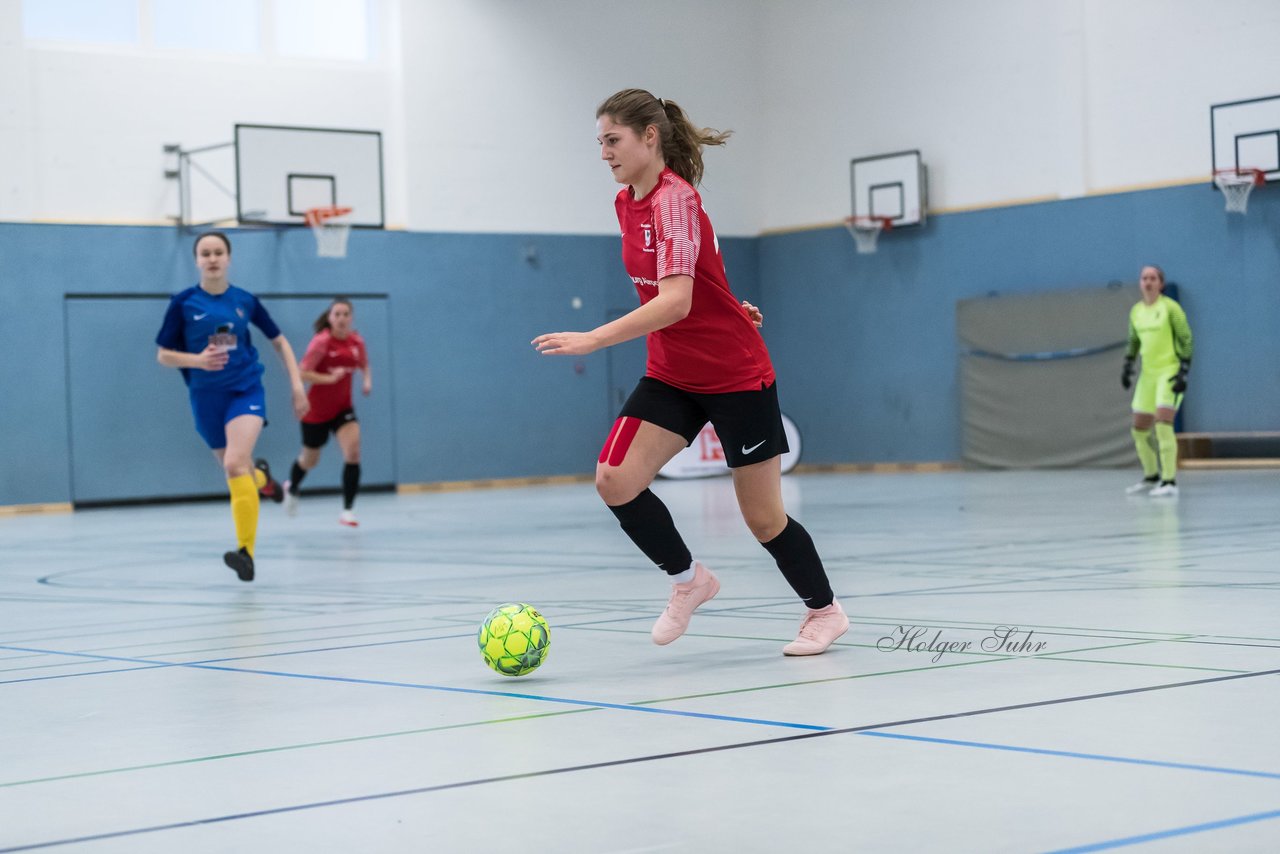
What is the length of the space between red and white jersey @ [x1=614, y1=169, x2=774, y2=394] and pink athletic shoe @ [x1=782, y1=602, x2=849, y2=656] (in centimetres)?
75

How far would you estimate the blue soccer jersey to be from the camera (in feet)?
30.2

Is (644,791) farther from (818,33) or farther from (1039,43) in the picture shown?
(818,33)

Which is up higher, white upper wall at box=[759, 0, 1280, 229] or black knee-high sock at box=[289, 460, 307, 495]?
white upper wall at box=[759, 0, 1280, 229]

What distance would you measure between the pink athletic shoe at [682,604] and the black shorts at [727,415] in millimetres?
441

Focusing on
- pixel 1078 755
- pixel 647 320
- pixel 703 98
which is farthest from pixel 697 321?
pixel 703 98

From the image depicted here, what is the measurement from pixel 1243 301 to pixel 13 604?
1630 centimetres

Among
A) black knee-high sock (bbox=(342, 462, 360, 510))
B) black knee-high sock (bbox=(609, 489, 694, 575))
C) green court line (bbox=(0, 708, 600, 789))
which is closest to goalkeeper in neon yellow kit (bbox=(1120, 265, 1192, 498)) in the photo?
black knee-high sock (bbox=(342, 462, 360, 510))

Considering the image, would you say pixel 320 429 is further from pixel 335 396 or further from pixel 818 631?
pixel 818 631

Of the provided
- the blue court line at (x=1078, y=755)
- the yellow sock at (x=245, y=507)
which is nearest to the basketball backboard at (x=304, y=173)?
the yellow sock at (x=245, y=507)

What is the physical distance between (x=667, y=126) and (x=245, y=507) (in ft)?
15.1

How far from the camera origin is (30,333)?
20.4 m

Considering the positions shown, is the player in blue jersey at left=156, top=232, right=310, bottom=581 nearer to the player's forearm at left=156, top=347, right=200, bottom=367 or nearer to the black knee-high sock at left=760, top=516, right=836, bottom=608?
the player's forearm at left=156, top=347, right=200, bottom=367

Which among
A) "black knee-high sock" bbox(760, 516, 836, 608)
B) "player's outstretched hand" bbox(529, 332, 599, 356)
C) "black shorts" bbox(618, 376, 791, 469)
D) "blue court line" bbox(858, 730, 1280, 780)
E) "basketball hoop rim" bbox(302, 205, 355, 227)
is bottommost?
"blue court line" bbox(858, 730, 1280, 780)

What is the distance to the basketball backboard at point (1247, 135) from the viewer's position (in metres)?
19.6
